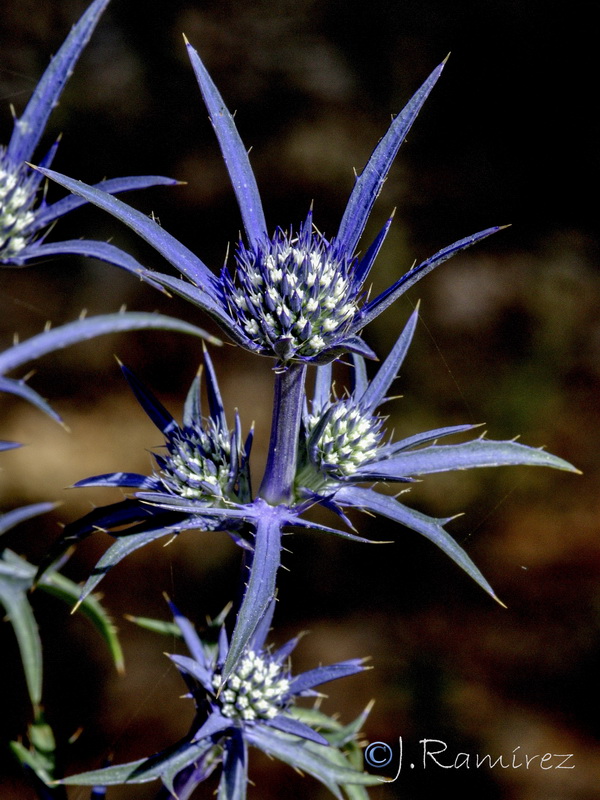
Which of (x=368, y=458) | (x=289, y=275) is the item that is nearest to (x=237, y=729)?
(x=368, y=458)

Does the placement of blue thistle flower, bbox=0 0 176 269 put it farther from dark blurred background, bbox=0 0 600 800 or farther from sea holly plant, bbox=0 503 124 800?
dark blurred background, bbox=0 0 600 800

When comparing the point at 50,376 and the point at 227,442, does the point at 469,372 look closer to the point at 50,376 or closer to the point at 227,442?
the point at 50,376

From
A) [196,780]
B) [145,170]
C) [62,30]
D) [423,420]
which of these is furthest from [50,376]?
[196,780]

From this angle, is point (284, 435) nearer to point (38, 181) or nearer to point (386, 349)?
point (38, 181)

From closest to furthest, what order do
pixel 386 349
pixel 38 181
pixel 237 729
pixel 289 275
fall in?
1. pixel 289 275
2. pixel 237 729
3. pixel 38 181
4. pixel 386 349

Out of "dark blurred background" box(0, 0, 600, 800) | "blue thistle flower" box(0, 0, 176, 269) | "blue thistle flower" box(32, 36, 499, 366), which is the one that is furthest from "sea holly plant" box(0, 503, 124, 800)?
"dark blurred background" box(0, 0, 600, 800)

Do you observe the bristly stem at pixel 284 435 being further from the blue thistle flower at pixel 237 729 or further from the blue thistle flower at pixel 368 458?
the blue thistle flower at pixel 237 729
